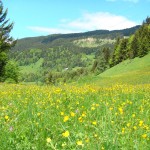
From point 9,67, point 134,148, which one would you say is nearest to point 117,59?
point 9,67

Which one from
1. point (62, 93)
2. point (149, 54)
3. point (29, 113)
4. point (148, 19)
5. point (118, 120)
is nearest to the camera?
point (118, 120)

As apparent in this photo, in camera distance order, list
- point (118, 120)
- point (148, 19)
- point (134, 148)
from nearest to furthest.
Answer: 1. point (134, 148)
2. point (118, 120)
3. point (148, 19)

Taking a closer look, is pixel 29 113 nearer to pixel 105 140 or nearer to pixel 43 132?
pixel 43 132

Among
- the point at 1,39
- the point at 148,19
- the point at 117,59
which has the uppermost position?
the point at 148,19

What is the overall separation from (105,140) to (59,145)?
88 centimetres

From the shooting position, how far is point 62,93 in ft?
33.9

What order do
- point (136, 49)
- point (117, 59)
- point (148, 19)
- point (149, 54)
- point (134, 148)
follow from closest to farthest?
1. point (134, 148)
2. point (149, 54)
3. point (136, 49)
4. point (117, 59)
5. point (148, 19)

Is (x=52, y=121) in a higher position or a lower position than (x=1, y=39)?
lower

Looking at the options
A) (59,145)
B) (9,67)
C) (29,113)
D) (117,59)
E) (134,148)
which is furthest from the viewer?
(117,59)

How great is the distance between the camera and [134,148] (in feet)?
12.2

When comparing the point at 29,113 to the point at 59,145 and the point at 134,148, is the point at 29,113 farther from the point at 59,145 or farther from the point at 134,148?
the point at 134,148

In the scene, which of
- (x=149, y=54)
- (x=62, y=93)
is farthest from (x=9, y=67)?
(x=62, y=93)

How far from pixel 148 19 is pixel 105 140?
13584cm

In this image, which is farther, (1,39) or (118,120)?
(1,39)
